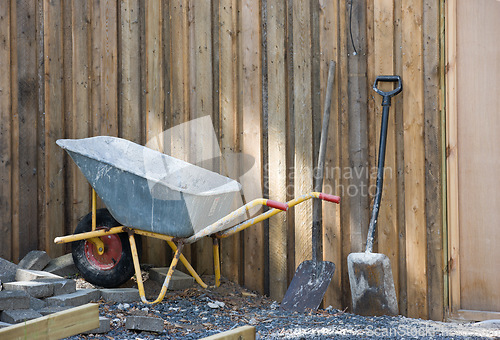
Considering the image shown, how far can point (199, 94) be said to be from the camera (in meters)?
4.28

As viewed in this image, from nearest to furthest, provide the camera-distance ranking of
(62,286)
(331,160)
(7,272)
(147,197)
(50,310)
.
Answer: (50,310)
(62,286)
(147,197)
(7,272)
(331,160)

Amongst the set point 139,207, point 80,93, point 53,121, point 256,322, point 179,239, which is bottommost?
point 256,322

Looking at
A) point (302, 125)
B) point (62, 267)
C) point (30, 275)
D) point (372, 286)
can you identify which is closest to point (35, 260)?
point (62, 267)

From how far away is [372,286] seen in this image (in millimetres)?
3562

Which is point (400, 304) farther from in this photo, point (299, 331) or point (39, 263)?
point (39, 263)

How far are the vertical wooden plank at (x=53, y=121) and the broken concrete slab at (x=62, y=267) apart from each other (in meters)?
0.25

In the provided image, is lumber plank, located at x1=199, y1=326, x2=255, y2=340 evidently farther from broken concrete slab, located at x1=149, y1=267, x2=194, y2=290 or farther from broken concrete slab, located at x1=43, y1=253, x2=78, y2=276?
broken concrete slab, located at x1=43, y1=253, x2=78, y2=276

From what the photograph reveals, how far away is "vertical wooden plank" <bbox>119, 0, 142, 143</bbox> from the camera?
4352mm

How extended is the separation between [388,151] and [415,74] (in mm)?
565

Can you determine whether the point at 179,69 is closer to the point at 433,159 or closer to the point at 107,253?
the point at 107,253

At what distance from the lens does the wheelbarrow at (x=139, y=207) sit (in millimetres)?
3414

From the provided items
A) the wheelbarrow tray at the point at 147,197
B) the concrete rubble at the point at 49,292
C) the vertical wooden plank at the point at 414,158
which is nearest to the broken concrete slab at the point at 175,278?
the concrete rubble at the point at 49,292

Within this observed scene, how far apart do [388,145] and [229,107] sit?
1.22 metres

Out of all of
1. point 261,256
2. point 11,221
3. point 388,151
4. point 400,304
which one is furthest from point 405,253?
point 11,221
